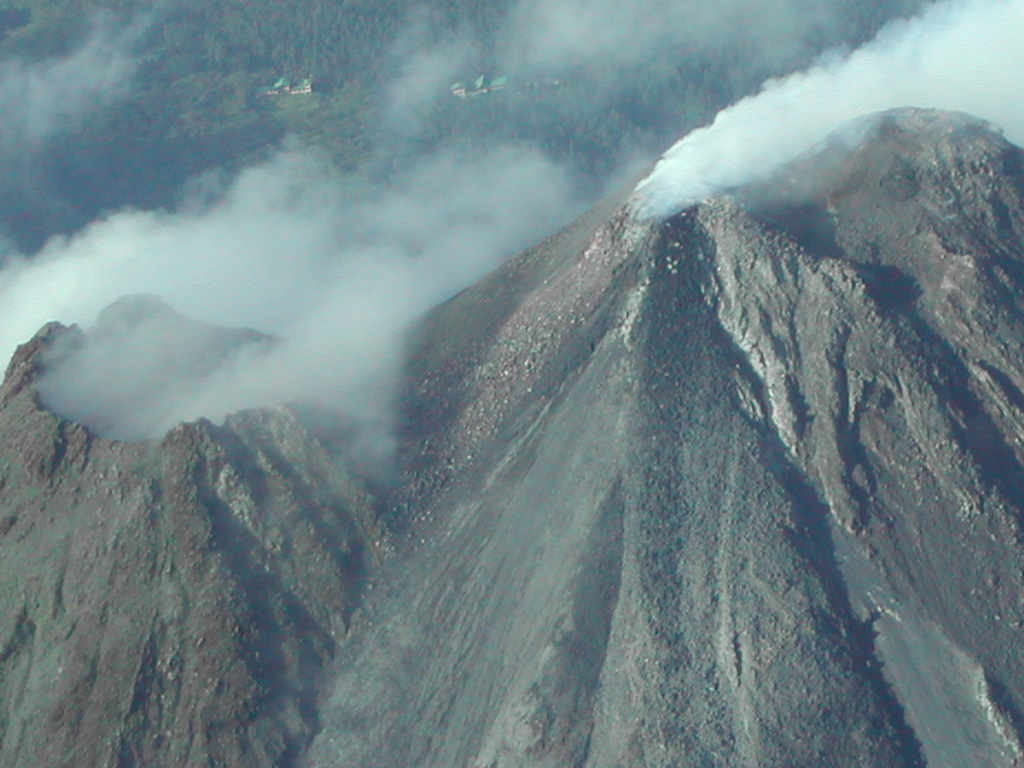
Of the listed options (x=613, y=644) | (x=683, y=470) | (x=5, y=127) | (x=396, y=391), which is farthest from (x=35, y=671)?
(x=5, y=127)

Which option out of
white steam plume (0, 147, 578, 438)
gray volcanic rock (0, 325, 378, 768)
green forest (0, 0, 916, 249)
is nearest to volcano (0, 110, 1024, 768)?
gray volcanic rock (0, 325, 378, 768)

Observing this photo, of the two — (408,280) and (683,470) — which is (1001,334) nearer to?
(683,470)

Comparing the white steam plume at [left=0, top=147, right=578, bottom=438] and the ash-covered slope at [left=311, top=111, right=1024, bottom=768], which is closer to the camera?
the ash-covered slope at [left=311, top=111, right=1024, bottom=768]

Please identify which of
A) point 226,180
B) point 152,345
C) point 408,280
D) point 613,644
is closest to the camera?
point 613,644

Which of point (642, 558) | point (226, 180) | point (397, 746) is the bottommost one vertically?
point (226, 180)

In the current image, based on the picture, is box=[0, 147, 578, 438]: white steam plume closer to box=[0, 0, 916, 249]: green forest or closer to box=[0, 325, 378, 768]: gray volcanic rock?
box=[0, 325, 378, 768]: gray volcanic rock

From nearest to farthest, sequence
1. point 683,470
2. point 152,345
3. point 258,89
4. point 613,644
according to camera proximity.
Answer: point 613,644 < point 683,470 < point 152,345 < point 258,89

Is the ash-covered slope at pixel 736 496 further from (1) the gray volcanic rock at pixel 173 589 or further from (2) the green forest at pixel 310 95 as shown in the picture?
(2) the green forest at pixel 310 95
